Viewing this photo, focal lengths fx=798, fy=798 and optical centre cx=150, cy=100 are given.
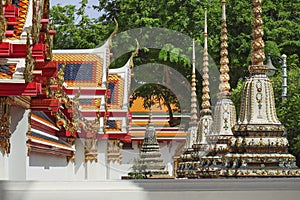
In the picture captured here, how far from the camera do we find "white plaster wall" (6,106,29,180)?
430 inches

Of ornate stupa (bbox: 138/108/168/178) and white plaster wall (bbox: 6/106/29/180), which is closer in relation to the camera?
white plaster wall (bbox: 6/106/29/180)

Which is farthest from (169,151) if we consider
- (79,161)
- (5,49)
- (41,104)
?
(5,49)

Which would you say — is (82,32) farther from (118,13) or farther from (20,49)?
(20,49)

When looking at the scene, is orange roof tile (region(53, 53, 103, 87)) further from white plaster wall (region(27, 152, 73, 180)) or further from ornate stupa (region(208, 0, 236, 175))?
ornate stupa (region(208, 0, 236, 175))

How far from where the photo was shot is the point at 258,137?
7.42 meters

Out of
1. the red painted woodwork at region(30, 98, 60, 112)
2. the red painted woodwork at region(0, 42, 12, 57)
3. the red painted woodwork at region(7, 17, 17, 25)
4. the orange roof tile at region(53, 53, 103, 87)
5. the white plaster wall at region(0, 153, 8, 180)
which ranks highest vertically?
the orange roof tile at region(53, 53, 103, 87)

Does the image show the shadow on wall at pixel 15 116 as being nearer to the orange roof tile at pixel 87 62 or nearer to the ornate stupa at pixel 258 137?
the ornate stupa at pixel 258 137

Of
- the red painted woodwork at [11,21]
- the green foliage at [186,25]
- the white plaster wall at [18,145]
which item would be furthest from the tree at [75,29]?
the red painted woodwork at [11,21]

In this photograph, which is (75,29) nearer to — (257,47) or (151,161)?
(151,161)

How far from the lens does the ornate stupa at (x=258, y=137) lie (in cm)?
720

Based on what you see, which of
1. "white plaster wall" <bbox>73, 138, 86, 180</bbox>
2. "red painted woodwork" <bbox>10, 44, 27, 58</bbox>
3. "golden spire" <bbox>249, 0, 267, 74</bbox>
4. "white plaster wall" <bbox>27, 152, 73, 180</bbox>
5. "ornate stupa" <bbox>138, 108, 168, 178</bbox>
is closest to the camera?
"red painted woodwork" <bbox>10, 44, 27, 58</bbox>

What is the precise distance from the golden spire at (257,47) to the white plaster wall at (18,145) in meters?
3.95

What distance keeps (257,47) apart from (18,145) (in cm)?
462

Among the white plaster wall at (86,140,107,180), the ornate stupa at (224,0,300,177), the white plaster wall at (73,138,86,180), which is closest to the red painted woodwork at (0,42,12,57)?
the ornate stupa at (224,0,300,177)
